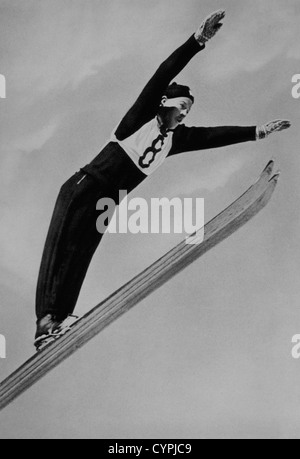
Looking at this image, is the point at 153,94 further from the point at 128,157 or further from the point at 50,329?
the point at 50,329

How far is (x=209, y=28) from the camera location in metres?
5.96

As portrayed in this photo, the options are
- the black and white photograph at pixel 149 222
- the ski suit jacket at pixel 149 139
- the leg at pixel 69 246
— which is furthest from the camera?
the ski suit jacket at pixel 149 139

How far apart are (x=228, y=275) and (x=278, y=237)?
0.46 m

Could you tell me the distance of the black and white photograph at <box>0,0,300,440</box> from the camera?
558cm

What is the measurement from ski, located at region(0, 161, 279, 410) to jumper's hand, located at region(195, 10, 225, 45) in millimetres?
1061

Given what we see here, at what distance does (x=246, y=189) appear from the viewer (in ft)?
19.1

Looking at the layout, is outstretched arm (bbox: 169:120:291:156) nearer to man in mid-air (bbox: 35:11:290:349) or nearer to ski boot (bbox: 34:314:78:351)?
man in mid-air (bbox: 35:11:290:349)

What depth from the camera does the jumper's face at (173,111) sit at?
5898mm

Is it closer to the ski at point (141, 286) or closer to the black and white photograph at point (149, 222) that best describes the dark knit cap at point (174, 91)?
the black and white photograph at point (149, 222)

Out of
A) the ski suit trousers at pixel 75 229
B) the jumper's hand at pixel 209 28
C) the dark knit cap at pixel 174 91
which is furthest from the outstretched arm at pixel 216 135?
the jumper's hand at pixel 209 28

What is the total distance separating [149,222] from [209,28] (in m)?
1.52

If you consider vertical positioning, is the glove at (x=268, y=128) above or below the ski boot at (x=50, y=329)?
Result: above

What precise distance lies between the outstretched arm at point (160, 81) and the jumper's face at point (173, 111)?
0.20 ft
